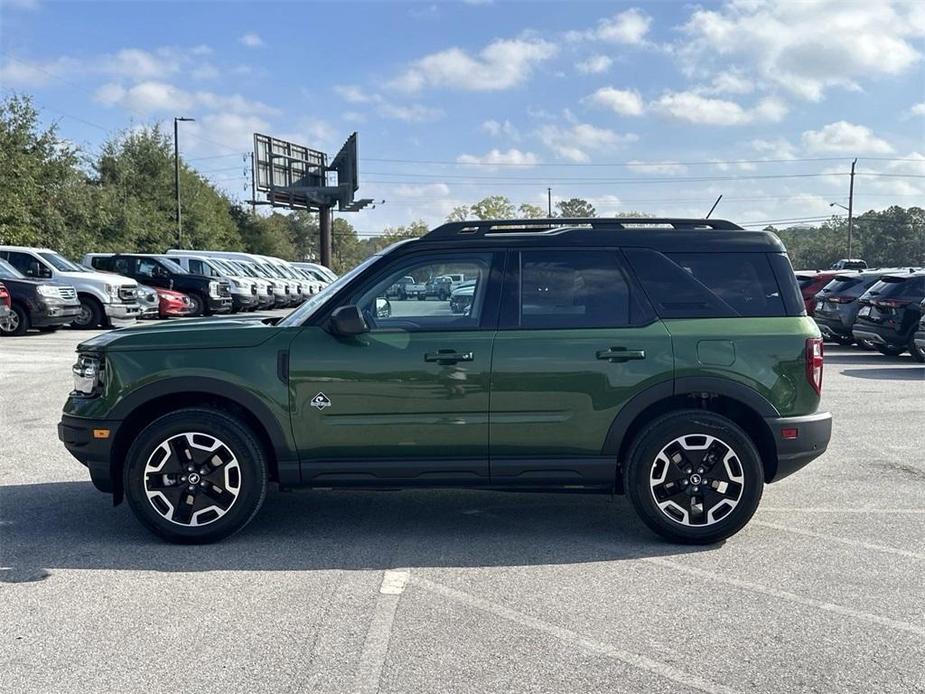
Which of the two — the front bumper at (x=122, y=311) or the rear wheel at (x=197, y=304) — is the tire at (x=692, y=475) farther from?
the rear wheel at (x=197, y=304)

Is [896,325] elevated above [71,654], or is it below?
above

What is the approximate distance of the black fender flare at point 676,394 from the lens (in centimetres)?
489

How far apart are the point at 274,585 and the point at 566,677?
1.70 metres

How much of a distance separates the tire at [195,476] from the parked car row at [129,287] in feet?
42.5

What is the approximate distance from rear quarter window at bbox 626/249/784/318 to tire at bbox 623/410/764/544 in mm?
636

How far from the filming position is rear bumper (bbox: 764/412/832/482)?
4957 mm

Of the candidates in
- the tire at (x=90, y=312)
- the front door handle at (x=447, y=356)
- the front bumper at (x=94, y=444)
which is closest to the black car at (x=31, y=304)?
the tire at (x=90, y=312)

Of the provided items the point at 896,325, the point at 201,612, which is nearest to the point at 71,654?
the point at 201,612

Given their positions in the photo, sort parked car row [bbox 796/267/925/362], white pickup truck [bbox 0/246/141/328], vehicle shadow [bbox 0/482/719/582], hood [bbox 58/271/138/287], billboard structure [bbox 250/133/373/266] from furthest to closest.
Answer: billboard structure [bbox 250/133/373/266] → hood [bbox 58/271/138/287] → white pickup truck [bbox 0/246/141/328] → parked car row [bbox 796/267/925/362] → vehicle shadow [bbox 0/482/719/582]

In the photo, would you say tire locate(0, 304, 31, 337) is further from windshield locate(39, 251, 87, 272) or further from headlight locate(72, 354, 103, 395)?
headlight locate(72, 354, 103, 395)

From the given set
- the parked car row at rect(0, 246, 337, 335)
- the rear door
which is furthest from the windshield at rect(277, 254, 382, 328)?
the parked car row at rect(0, 246, 337, 335)

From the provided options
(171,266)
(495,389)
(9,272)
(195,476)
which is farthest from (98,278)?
(495,389)

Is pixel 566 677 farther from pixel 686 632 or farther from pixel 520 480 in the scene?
pixel 520 480

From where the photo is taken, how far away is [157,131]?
164 feet
